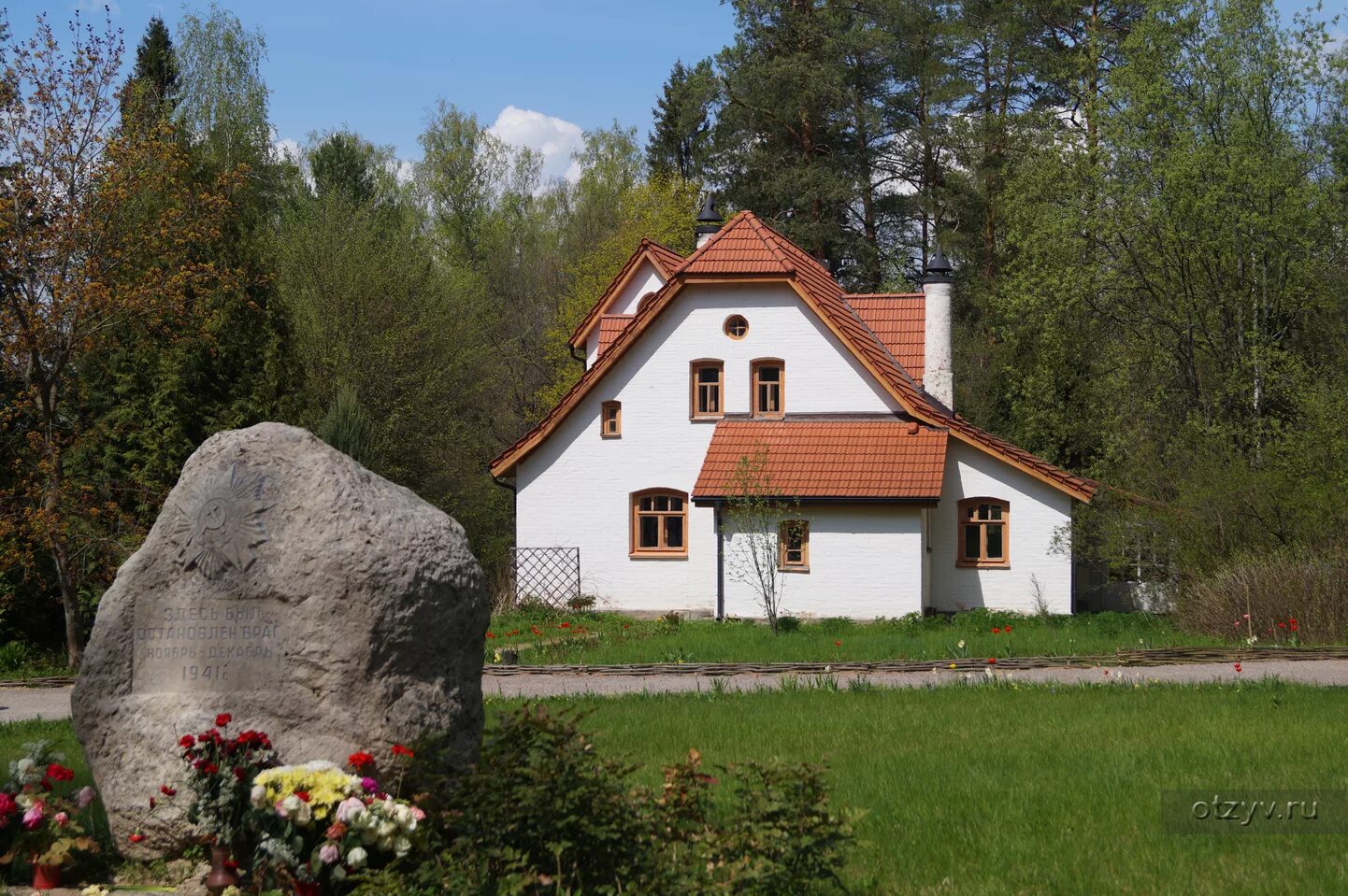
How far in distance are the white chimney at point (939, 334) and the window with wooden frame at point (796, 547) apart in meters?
4.80

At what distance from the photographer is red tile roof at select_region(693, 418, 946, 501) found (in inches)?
977

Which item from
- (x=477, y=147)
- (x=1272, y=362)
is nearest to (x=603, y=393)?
(x=1272, y=362)

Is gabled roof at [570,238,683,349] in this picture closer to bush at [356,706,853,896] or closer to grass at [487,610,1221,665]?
grass at [487,610,1221,665]

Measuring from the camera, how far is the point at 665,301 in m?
27.2

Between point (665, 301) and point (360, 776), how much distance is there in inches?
822

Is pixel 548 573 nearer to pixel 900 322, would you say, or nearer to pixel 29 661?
pixel 900 322

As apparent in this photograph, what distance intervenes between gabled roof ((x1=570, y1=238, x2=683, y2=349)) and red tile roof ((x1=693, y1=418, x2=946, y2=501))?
6.05 m

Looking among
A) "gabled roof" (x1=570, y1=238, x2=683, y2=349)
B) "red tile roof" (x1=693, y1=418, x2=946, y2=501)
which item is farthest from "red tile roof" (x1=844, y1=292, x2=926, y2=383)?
"gabled roof" (x1=570, y1=238, x2=683, y2=349)

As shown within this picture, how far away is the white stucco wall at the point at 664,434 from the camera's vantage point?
2706 centimetres

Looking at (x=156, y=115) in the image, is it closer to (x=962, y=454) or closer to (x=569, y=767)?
(x=962, y=454)

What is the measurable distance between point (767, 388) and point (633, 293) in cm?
639

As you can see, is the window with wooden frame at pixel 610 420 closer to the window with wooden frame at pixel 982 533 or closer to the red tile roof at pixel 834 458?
the red tile roof at pixel 834 458

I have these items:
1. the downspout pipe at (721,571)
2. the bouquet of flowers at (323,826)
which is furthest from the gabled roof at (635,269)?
the bouquet of flowers at (323,826)

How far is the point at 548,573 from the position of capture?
27609 millimetres
